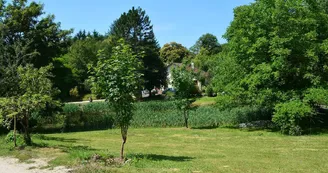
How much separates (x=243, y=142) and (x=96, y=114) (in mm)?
20679

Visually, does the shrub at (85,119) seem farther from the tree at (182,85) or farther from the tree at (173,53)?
the tree at (173,53)

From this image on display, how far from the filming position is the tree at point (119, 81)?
1085 cm

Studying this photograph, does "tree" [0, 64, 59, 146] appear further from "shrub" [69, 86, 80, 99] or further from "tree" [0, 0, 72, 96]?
"shrub" [69, 86, 80, 99]

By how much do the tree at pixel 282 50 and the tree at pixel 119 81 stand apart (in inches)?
517

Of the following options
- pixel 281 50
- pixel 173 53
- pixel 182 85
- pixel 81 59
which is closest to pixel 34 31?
Answer: pixel 182 85

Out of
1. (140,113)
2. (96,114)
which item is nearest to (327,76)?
(140,113)

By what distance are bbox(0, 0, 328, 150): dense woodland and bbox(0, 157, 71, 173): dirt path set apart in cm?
227

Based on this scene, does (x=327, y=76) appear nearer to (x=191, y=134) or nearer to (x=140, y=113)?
(x=191, y=134)

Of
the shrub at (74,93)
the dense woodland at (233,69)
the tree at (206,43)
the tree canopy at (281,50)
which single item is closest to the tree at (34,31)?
the dense woodland at (233,69)

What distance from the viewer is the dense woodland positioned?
11.3m

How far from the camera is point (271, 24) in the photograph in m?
23.1

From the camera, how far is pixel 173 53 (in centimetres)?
9931

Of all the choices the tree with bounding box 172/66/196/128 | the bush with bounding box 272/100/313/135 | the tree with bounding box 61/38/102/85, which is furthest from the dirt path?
the tree with bounding box 61/38/102/85

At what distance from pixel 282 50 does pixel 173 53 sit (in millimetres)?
78492
